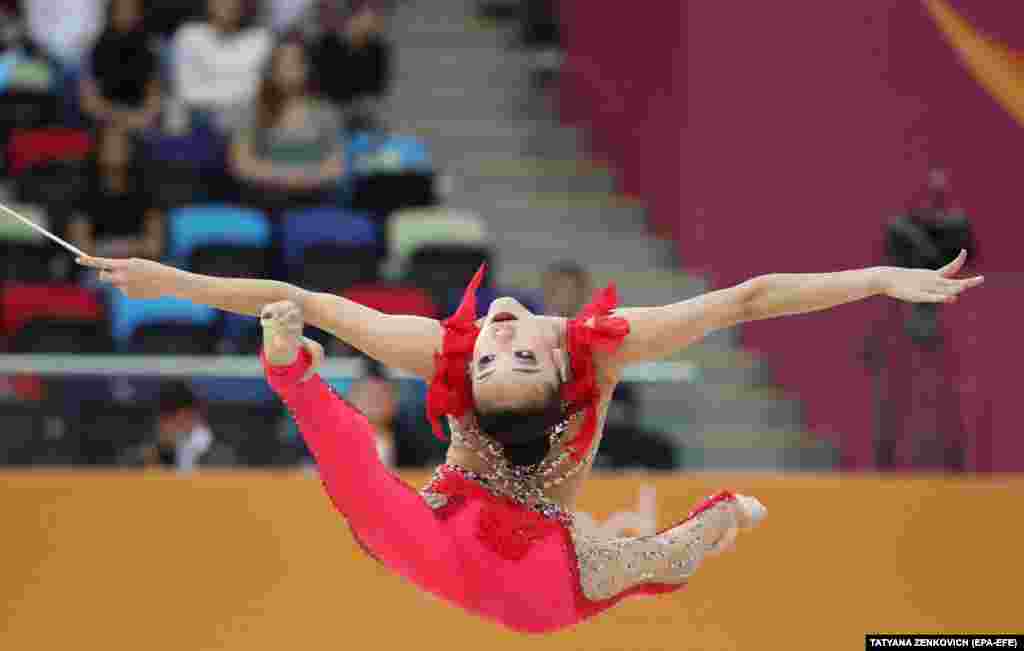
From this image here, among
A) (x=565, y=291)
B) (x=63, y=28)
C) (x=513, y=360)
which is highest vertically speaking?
(x=63, y=28)

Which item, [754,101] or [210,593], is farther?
[754,101]

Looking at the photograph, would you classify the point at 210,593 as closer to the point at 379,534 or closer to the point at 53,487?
the point at 53,487

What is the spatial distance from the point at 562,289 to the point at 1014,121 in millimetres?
2069

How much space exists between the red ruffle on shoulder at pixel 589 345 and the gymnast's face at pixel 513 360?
6cm

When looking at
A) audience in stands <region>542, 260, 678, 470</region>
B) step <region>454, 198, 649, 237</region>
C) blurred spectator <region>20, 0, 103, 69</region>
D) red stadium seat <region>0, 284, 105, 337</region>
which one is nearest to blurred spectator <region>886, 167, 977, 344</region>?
audience in stands <region>542, 260, 678, 470</region>

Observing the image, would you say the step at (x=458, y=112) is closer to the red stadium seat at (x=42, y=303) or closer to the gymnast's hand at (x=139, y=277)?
the red stadium seat at (x=42, y=303)

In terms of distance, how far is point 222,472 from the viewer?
5715 mm

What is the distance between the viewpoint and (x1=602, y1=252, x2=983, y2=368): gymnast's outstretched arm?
3.92 metres

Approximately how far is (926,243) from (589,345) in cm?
256

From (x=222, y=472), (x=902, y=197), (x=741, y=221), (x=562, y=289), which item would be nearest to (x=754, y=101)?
(x=741, y=221)

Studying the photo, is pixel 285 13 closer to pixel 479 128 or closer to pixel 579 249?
pixel 479 128

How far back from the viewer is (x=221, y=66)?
8320mm

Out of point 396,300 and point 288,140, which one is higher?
point 288,140

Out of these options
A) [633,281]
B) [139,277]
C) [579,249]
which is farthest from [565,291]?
[139,277]
